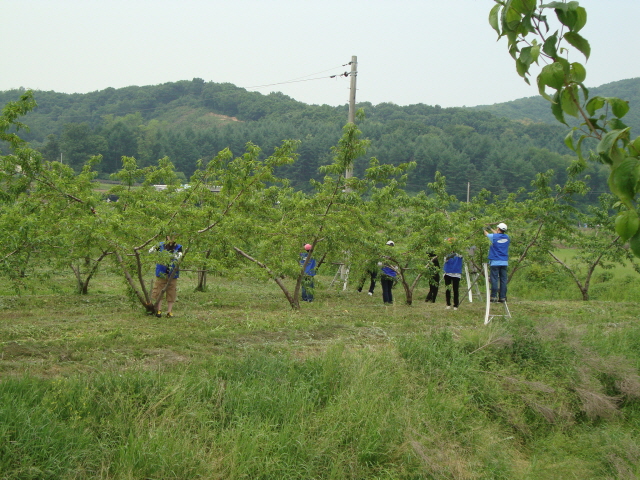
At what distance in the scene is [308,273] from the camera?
14125 mm

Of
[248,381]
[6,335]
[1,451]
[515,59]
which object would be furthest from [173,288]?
[515,59]

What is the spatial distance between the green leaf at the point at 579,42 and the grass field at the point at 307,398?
15.0ft

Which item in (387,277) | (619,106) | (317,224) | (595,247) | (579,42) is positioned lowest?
(595,247)

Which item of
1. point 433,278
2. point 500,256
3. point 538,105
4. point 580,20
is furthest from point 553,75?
point 538,105

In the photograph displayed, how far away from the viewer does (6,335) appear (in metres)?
8.15

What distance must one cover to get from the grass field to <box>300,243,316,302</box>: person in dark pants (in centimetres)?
164

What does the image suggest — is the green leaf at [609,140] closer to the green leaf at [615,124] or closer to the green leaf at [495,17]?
the green leaf at [615,124]

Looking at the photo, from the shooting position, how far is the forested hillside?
177 ft

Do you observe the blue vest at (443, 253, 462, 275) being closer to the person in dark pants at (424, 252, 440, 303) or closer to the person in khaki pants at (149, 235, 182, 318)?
the person in dark pants at (424, 252, 440, 303)

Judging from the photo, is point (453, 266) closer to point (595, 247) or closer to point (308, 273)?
point (308, 273)

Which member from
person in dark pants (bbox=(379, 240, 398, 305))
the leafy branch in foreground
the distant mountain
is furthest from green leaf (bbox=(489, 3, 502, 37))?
the distant mountain

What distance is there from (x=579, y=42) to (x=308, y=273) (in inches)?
479

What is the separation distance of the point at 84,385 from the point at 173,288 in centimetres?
518

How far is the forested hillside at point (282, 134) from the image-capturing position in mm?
53812
